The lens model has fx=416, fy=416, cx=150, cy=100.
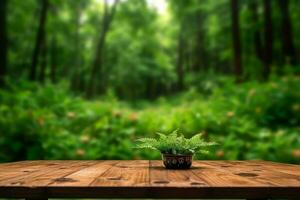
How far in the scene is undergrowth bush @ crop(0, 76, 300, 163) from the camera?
7.73 metres

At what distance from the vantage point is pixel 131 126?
9.27m

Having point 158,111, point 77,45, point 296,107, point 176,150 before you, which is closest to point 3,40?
point 158,111

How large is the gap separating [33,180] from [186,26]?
30112 millimetres

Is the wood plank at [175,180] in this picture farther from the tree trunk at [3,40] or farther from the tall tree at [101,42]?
the tall tree at [101,42]

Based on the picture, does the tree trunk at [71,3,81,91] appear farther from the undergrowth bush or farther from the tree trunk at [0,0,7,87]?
the undergrowth bush

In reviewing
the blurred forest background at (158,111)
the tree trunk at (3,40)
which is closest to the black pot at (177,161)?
the blurred forest background at (158,111)

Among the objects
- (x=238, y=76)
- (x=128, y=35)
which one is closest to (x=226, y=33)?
(x=238, y=76)

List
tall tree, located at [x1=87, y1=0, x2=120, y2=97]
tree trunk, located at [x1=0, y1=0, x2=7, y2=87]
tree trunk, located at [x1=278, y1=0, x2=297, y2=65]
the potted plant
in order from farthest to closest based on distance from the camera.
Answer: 1. tall tree, located at [x1=87, y1=0, x2=120, y2=97]
2. tree trunk, located at [x1=278, y1=0, x2=297, y2=65]
3. tree trunk, located at [x1=0, y1=0, x2=7, y2=87]
4. the potted plant

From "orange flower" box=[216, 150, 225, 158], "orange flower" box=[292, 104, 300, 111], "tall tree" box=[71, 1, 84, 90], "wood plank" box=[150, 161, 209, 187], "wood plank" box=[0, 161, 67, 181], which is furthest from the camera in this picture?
"tall tree" box=[71, 1, 84, 90]

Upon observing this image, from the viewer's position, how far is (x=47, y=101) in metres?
10.4

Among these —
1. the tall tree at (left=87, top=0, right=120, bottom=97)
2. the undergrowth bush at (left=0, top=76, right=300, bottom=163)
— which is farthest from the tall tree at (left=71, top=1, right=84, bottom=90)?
the undergrowth bush at (left=0, top=76, right=300, bottom=163)

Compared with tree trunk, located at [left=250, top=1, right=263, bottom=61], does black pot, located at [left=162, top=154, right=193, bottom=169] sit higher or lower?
lower

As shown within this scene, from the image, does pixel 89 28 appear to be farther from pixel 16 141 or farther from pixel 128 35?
pixel 16 141

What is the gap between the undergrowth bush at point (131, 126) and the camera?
25.4ft
